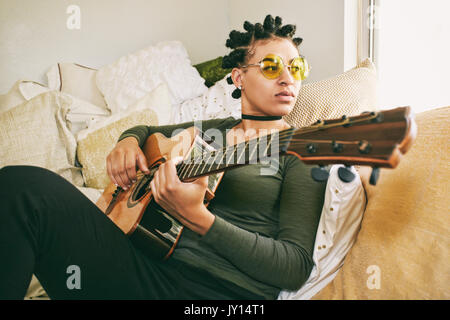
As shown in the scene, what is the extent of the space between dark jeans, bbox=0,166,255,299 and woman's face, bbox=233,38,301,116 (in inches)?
22.6

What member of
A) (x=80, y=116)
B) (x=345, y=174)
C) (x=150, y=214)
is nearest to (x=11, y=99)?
(x=80, y=116)

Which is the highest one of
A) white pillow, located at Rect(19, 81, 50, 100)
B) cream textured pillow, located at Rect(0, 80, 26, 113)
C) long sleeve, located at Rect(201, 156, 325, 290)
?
white pillow, located at Rect(19, 81, 50, 100)

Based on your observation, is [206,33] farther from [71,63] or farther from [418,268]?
[418,268]

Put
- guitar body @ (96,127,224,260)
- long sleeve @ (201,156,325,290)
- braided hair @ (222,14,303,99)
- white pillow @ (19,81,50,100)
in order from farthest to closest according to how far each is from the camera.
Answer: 1. white pillow @ (19,81,50,100)
2. braided hair @ (222,14,303,99)
3. guitar body @ (96,127,224,260)
4. long sleeve @ (201,156,325,290)

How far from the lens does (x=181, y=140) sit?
1.03 m

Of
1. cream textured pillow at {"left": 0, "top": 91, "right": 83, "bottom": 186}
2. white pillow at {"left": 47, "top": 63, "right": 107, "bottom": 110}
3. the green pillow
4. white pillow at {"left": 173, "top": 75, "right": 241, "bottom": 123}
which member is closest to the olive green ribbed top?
white pillow at {"left": 173, "top": 75, "right": 241, "bottom": 123}

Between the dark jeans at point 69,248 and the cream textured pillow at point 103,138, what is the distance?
2.34ft

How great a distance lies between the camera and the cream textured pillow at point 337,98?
1162 mm

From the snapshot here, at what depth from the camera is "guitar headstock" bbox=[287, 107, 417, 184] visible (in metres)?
0.43

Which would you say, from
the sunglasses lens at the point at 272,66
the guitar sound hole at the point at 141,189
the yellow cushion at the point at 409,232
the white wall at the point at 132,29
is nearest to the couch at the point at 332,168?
the yellow cushion at the point at 409,232

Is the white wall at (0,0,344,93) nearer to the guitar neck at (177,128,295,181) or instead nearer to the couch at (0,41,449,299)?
the couch at (0,41,449,299)
